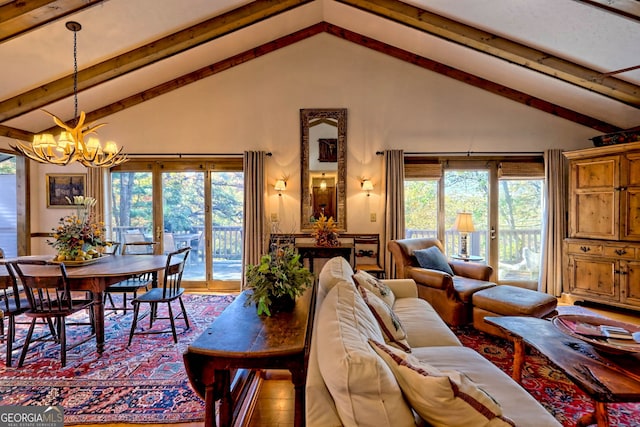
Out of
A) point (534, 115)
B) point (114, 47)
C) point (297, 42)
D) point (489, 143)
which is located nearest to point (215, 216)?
point (114, 47)

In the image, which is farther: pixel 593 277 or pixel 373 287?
pixel 593 277

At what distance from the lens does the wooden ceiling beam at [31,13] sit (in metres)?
2.64

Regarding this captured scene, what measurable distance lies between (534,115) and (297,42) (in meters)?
3.97

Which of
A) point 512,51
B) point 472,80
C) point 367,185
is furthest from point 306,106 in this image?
point 512,51

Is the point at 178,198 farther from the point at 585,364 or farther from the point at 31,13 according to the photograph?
the point at 585,364

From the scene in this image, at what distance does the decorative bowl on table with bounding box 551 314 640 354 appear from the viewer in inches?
73.2

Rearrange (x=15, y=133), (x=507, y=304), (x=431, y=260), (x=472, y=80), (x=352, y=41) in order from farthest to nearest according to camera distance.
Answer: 1. (x=352, y=41)
2. (x=472, y=80)
3. (x=15, y=133)
4. (x=431, y=260)
5. (x=507, y=304)

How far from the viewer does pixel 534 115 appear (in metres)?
4.84

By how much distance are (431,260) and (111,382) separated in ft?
11.7

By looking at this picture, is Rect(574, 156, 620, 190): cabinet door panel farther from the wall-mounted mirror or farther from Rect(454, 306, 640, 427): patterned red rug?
the wall-mounted mirror

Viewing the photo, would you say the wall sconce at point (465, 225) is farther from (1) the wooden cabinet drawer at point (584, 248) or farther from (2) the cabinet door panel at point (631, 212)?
(2) the cabinet door panel at point (631, 212)

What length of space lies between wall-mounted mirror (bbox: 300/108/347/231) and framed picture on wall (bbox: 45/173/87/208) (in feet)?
12.1

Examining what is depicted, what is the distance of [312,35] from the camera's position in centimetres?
497
